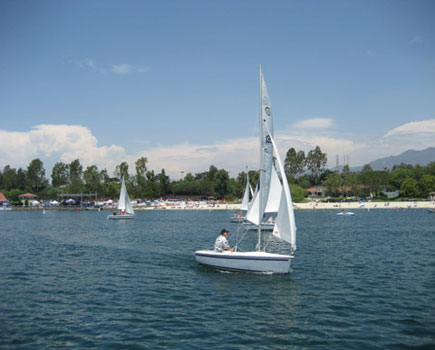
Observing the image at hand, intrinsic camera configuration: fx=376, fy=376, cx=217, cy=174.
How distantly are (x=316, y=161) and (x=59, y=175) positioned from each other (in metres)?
126

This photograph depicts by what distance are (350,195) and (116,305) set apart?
146269mm

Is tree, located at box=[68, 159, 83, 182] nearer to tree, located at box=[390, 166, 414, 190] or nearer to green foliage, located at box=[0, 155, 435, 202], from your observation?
green foliage, located at box=[0, 155, 435, 202]

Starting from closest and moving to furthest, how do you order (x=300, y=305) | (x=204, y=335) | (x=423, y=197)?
(x=204, y=335)
(x=300, y=305)
(x=423, y=197)

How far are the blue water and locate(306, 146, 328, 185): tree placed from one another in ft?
507

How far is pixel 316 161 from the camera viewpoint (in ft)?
602

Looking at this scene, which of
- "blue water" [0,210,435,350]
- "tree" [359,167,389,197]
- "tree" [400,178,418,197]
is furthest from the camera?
"tree" [359,167,389,197]

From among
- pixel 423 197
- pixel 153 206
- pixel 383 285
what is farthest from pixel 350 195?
pixel 383 285

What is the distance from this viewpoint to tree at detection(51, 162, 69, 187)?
183125 millimetres

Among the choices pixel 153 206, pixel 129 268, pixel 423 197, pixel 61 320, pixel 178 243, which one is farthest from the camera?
pixel 153 206

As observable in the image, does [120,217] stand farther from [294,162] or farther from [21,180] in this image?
[21,180]

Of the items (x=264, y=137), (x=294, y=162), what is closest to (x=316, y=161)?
(x=294, y=162)

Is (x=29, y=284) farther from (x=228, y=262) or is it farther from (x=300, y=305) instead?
(x=300, y=305)

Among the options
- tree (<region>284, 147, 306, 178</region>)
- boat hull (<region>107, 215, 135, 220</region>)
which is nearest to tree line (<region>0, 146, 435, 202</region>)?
tree (<region>284, 147, 306, 178</region>)

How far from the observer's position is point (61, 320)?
16109mm
